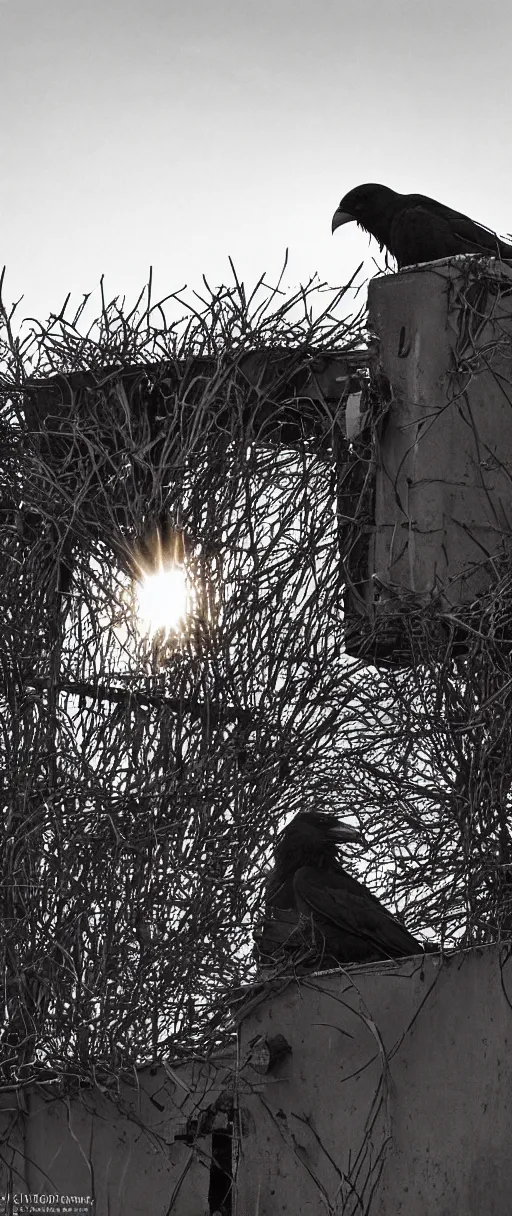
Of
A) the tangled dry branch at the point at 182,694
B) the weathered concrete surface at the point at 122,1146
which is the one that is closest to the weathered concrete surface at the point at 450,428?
the tangled dry branch at the point at 182,694

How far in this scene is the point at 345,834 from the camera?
592cm

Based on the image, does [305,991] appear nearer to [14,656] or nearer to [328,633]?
[328,633]

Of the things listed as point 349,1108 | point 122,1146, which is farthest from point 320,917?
point 122,1146

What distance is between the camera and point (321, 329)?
6.03 m

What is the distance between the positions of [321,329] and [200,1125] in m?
3.08

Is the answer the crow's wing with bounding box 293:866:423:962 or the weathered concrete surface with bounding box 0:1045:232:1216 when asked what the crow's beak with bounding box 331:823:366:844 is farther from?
the weathered concrete surface with bounding box 0:1045:232:1216

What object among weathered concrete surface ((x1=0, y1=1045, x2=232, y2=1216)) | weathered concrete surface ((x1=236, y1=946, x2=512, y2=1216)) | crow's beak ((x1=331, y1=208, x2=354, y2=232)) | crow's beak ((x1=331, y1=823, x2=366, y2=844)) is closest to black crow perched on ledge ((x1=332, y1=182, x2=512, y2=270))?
crow's beak ((x1=331, y1=208, x2=354, y2=232))

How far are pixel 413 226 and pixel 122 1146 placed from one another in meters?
3.89

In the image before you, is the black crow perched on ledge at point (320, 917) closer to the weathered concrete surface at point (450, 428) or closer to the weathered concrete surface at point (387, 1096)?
the weathered concrete surface at point (387, 1096)

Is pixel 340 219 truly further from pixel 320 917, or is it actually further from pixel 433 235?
pixel 320 917

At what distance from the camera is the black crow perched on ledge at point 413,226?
607 cm

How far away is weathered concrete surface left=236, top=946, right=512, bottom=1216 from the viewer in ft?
14.0

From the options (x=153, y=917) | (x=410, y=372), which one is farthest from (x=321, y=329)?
(x=153, y=917)

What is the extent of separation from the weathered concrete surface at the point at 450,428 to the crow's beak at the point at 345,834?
0.90 m
